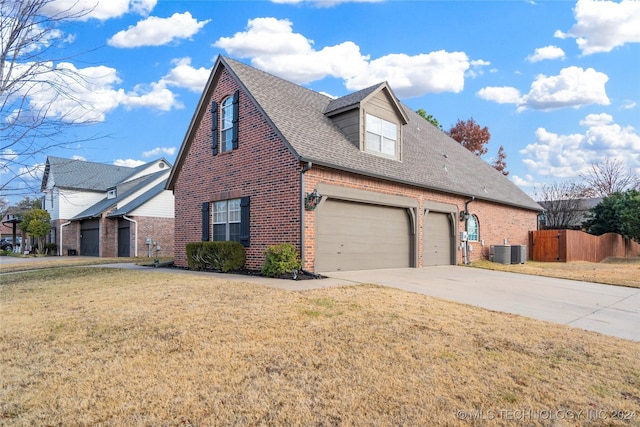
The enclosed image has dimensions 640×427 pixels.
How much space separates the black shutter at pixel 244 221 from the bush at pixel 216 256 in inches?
9.2

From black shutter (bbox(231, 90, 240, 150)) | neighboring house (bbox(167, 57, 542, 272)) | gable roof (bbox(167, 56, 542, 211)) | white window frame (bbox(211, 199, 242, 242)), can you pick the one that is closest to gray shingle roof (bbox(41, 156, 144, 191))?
gable roof (bbox(167, 56, 542, 211))

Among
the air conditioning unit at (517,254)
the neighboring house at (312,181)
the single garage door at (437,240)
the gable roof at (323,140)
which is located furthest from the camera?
the air conditioning unit at (517,254)

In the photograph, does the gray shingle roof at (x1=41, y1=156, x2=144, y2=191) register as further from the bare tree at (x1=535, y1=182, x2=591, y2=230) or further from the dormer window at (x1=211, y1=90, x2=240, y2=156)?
the bare tree at (x1=535, y1=182, x2=591, y2=230)

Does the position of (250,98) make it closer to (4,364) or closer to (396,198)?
(396,198)

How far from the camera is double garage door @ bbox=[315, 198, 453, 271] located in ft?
36.5

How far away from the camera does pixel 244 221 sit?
11875 millimetres

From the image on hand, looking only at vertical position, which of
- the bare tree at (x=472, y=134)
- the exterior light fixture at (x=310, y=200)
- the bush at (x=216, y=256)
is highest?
the bare tree at (x=472, y=134)

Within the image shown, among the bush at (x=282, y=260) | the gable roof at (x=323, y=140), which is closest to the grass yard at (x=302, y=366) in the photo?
the bush at (x=282, y=260)

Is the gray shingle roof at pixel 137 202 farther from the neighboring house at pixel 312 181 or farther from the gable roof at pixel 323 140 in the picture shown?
the neighboring house at pixel 312 181

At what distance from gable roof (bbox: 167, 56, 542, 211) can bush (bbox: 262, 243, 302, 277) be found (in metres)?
2.40

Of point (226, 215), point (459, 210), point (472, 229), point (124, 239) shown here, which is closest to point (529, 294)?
point (459, 210)

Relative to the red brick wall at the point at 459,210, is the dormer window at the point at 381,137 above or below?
above

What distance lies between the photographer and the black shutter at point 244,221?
11781mm

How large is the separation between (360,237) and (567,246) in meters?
15.4
